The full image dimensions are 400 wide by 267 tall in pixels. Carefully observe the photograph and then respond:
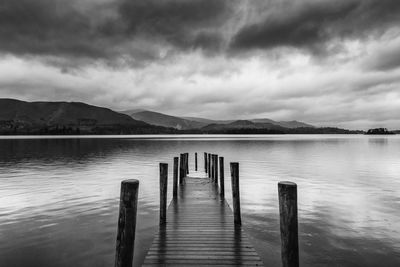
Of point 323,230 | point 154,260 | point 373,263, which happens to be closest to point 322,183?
point 323,230

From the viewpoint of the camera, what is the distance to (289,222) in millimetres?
5703

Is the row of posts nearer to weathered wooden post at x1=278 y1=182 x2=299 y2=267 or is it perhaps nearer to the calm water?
weathered wooden post at x1=278 y1=182 x2=299 y2=267

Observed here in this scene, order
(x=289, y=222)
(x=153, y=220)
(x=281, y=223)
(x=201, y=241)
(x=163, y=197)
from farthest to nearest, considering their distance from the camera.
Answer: (x=153, y=220) → (x=163, y=197) → (x=201, y=241) → (x=281, y=223) → (x=289, y=222)

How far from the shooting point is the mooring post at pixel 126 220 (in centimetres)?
583

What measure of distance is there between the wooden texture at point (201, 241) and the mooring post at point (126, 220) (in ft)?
3.55

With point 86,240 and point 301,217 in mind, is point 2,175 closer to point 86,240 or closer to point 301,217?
point 86,240

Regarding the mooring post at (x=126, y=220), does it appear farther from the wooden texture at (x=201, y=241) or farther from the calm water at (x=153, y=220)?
the calm water at (x=153, y=220)

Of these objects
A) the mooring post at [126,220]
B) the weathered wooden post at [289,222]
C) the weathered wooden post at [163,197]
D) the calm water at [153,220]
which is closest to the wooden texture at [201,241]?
the weathered wooden post at [163,197]

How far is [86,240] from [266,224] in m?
8.36

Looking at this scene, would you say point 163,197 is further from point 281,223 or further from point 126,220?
point 281,223

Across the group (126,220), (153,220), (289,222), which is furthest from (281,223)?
(153,220)

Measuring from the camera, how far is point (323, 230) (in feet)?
38.9

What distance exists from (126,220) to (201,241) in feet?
10.0

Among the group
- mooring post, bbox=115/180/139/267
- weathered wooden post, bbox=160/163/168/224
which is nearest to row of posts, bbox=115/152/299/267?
mooring post, bbox=115/180/139/267
